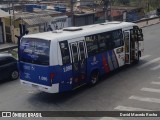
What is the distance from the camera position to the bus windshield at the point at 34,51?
12.8 meters

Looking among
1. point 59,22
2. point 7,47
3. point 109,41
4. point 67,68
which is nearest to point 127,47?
point 109,41

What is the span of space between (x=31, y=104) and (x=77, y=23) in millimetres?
21117

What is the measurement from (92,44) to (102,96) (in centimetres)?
275

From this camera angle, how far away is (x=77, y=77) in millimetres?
13945

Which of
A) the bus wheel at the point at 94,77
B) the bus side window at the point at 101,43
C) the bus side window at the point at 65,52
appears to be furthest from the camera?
the bus side window at the point at 101,43

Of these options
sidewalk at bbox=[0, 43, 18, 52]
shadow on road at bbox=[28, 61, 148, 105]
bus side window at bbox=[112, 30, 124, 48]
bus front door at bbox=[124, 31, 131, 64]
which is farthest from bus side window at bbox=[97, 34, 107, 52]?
sidewalk at bbox=[0, 43, 18, 52]

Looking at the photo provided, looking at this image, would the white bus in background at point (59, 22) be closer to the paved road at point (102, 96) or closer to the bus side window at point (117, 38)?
the bus side window at point (117, 38)

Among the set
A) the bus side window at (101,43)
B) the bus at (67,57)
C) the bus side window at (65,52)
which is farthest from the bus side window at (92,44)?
the bus side window at (65,52)

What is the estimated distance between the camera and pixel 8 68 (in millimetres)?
16641

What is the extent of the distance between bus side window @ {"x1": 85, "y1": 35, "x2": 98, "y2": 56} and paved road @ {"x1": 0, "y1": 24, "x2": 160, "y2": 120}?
1.74m

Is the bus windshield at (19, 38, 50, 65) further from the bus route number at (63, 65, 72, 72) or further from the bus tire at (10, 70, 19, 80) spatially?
the bus tire at (10, 70, 19, 80)

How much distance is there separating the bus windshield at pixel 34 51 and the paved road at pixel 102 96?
1.80 m

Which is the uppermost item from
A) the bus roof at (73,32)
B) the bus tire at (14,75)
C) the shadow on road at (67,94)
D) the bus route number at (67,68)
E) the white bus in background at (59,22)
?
the bus roof at (73,32)

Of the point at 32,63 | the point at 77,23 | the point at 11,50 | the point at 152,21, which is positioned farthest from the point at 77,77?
the point at 152,21
